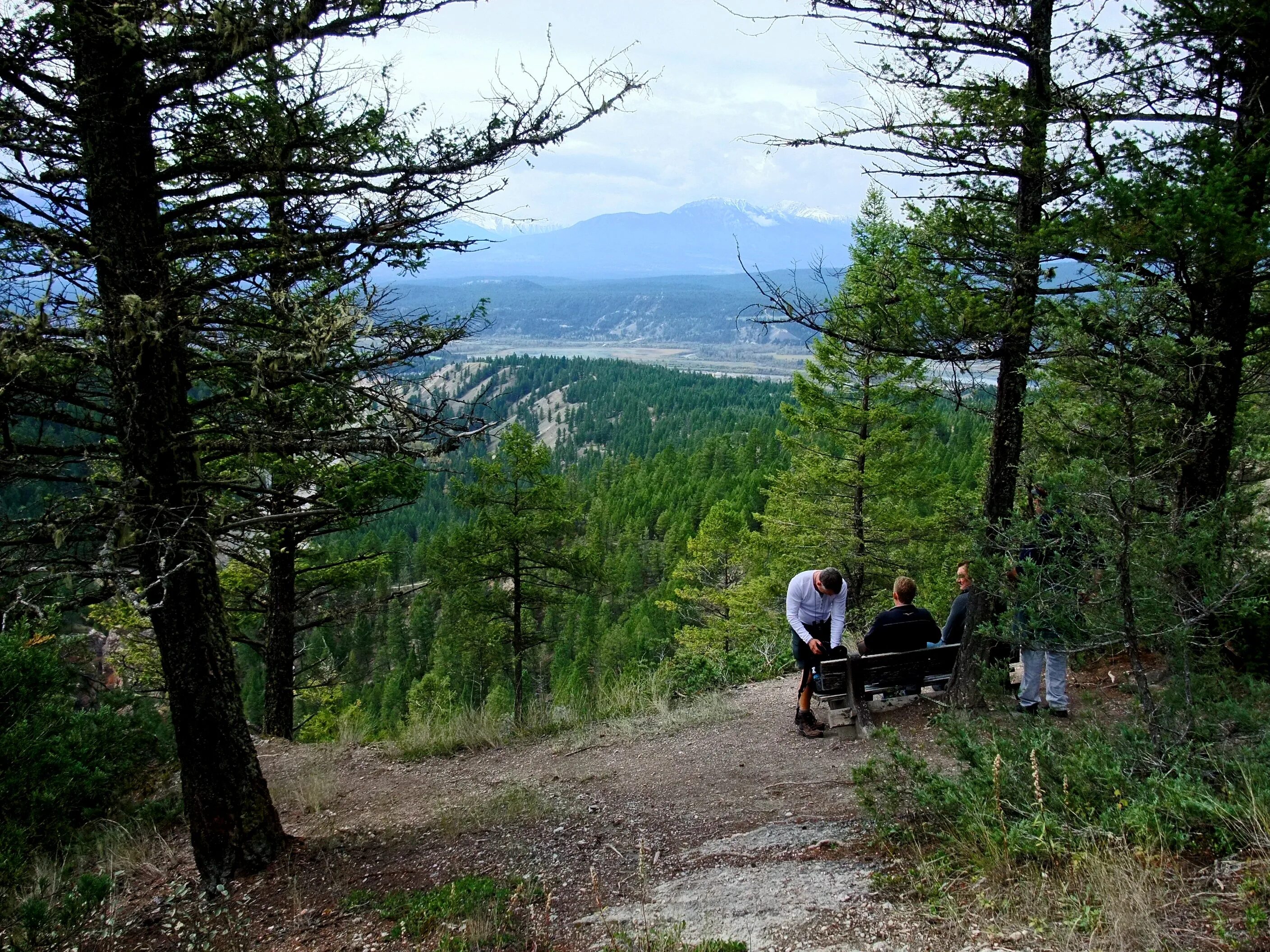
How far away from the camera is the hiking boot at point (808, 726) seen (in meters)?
7.09

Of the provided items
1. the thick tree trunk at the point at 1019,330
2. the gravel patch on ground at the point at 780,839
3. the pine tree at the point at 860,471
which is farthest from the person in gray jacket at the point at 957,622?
the pine tree at the point at 860,471

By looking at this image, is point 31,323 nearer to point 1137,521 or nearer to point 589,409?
point 1137,521

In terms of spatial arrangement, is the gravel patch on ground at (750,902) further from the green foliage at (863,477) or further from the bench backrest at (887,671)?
the green foliage at (863,477)

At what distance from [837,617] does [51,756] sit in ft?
22.2

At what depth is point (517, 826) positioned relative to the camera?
19.2 feet

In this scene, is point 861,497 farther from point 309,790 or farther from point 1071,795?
point 1071,795

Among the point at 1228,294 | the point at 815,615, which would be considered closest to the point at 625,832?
the point at 815,615

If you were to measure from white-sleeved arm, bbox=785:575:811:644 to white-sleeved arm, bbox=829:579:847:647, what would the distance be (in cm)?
21

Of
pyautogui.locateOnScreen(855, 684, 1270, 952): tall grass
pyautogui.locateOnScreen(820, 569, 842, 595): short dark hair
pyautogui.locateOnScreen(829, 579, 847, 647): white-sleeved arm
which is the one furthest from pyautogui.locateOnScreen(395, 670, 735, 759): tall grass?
pyautogui.locateOnScreen(855, 684, 1270, 952): tall grass

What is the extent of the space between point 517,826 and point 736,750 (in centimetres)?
234

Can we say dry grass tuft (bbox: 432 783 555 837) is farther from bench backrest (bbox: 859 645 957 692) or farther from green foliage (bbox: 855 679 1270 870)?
bench backrest (bbox: 859 645 957 692)

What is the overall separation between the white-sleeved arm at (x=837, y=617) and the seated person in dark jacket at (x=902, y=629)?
1.60ft

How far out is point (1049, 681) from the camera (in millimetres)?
6547

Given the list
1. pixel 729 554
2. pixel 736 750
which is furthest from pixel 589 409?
pixel 736 750
